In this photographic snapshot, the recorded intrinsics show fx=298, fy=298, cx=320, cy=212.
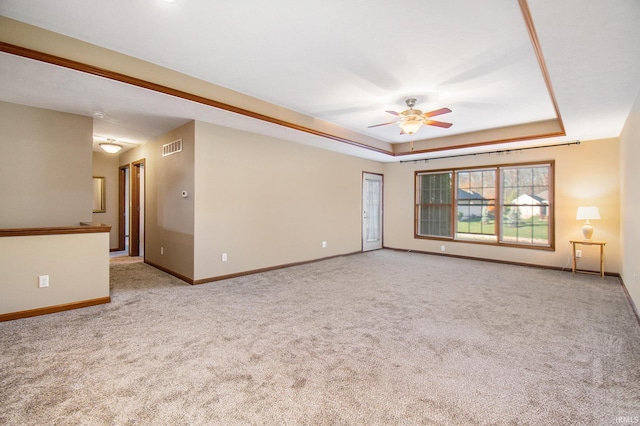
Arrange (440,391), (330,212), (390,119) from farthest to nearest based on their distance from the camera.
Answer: (330,212) < (390,119) < (440,391)

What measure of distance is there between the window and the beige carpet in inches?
83.3

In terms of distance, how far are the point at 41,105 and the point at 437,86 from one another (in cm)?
511

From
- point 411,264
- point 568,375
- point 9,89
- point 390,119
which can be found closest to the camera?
point 568,375

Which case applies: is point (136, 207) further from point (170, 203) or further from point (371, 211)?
point (371, 211)

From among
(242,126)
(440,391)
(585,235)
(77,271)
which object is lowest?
(440,391)

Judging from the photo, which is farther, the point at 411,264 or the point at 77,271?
the point at 411,264

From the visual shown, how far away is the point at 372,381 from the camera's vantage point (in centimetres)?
204

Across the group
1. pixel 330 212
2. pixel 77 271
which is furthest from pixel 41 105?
pixel 330 212

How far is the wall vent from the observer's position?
15.7 feet

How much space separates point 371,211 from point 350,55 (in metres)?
5.36

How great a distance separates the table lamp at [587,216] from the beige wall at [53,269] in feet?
23.7

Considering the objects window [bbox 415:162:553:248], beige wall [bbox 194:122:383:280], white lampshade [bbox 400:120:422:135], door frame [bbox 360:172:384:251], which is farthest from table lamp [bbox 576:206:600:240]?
beige wall [bbox 194:122:383:280]

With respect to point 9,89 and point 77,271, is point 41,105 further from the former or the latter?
point 77,271

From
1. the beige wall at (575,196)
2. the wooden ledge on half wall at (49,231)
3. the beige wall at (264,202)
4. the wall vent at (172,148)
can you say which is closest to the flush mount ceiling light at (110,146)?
the wall vent at (172,148)
